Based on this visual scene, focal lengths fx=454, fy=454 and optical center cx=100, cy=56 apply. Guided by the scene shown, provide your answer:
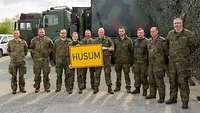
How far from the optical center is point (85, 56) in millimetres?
12094

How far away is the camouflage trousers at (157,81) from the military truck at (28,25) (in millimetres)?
17215

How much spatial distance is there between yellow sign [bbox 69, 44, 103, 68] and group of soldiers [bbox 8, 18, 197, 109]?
0.38 ft

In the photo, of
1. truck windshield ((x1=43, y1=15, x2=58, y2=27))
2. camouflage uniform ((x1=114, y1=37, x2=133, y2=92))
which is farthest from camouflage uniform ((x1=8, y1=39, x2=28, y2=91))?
truck windshield ((x1=43, y1=15, x2=58, y2=27))

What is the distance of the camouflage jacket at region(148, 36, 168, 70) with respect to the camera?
1034 cm

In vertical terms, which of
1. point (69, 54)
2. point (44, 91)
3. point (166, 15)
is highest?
point (166, 15)

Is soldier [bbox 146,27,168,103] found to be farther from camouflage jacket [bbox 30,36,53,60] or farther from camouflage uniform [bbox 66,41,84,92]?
camouflage jacket [bbox 30,36,53,60]

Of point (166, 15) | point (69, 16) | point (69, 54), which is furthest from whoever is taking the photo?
point (69, 16)

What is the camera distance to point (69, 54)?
12.1 metres

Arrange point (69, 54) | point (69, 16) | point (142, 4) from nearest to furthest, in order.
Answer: point (69, 54) < point (142, 4) < point (69, 16)

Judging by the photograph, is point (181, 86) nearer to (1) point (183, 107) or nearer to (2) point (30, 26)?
(1) point (183, 107)

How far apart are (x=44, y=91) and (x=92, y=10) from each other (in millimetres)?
8499

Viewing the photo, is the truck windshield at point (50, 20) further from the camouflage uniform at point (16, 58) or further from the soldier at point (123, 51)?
the soldier at point (123, 51)

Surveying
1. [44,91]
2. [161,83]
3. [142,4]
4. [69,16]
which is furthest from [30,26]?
[161,83]

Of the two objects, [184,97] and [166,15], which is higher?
[166,15]
